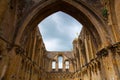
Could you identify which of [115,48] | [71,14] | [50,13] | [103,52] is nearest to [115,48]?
[115,48]

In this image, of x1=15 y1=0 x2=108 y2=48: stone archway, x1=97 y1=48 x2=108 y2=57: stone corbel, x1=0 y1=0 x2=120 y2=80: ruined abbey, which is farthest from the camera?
x1=15 y1=0 x2=108 y2=48: stone archway

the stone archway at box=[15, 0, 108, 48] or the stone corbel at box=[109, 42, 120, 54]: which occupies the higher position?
the stone archway at box=[15, 0, 108, 48]

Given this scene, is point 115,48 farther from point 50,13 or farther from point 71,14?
point 50,13

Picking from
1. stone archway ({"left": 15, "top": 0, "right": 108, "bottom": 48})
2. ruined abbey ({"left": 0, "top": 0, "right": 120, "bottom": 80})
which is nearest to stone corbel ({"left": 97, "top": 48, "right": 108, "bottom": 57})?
ruined abbey ({"left": 0, "top": 0, "right": 120, "bottom": 80})

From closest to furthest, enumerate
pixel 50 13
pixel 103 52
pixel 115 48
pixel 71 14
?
pixel 115 48
pixel 103 52
pixel 50 13
pixel 71 14

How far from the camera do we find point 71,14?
12.5 metres

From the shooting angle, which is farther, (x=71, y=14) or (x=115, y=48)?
(x=71, y=14)

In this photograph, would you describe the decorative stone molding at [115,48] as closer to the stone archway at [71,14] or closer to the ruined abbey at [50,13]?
the ruined abbey at [50,13]

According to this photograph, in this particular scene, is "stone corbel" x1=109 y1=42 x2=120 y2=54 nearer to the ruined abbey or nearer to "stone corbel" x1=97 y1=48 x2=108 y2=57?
the ruined abbey

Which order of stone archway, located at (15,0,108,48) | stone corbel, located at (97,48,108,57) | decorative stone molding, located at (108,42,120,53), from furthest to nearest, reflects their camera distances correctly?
stone archway, located at (15,0,108,48) < stone corbel, located at (97,48,108,57) < decorative stone molding, located at (108,42,120,53)

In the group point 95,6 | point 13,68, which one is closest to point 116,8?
point 95,6

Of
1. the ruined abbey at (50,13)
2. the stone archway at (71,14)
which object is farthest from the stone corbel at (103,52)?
the stone archway at (71,14)

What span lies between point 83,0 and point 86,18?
60.1 inches

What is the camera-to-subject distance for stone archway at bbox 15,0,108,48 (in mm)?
10344
